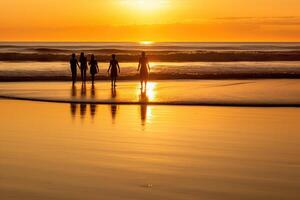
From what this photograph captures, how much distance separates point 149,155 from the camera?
448 inches

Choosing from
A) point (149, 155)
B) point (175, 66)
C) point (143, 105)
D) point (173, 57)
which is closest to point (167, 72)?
point (175, 66)

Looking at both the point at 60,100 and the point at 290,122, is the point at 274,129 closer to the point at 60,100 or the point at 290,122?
the point at 290,122

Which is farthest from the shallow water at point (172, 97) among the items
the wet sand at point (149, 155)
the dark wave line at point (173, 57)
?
the dark wave line at point (173, 57)

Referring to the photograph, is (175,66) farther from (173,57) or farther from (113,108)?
(113,108)

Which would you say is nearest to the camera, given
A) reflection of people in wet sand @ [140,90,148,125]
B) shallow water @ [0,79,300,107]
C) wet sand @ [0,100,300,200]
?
wet sand @ [0,100,300,200]

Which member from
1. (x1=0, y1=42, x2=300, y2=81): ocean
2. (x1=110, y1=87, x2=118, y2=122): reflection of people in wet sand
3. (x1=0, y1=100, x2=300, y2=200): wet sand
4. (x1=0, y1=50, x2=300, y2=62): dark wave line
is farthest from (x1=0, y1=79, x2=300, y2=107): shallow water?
(x1=0, y1=50, x2=300, y2=62): dark wave line

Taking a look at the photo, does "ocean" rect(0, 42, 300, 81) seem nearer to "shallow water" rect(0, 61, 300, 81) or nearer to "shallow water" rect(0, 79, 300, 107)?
"shallow water" rect(0, 61, 300, 81)

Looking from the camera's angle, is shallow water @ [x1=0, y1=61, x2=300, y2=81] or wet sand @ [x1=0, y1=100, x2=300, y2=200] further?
shallow water @ [x1=0, y1=61, x2=300, y2=81]

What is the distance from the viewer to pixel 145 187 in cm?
883

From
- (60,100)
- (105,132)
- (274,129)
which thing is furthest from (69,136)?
(60,100)

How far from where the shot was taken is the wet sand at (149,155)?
341 inches

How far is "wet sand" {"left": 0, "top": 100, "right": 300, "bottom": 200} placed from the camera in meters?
8.66

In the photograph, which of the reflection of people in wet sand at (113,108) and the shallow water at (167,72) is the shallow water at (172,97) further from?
the shallow water at (167,72)

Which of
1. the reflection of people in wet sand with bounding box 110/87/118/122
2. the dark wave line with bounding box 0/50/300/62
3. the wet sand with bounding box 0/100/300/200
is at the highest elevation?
the dark wave line with bounding box 0/50/300/62
